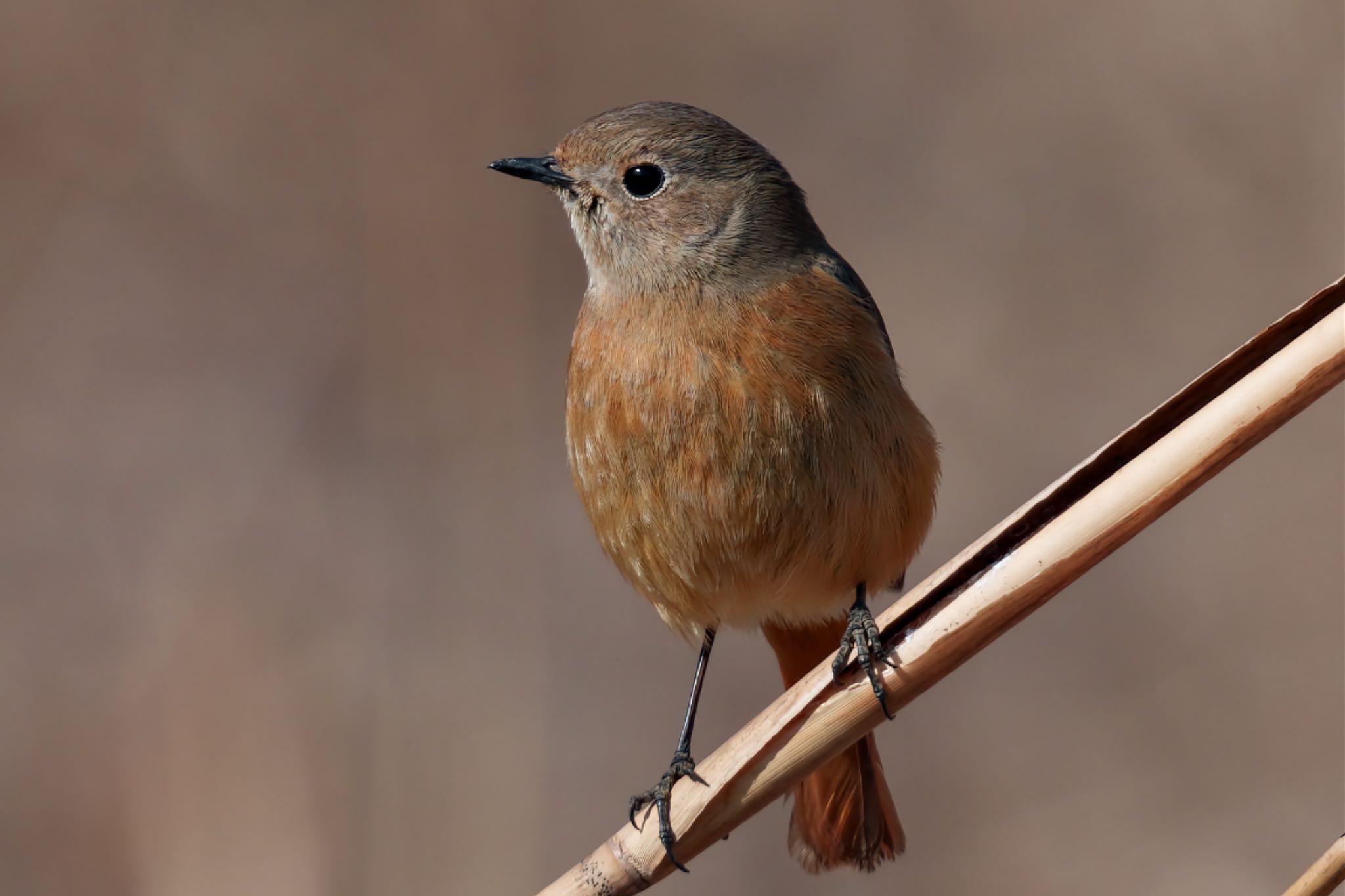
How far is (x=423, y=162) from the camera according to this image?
4719 mm

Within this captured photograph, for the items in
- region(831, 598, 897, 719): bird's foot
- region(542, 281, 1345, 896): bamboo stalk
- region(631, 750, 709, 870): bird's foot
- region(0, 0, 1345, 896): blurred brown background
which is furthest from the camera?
region(0, 0, 1345, 896): blurred brown background

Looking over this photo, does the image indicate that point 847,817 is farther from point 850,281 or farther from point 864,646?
point 850,281

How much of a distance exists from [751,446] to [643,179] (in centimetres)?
87

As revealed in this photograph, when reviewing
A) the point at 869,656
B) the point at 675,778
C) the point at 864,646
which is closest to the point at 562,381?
the point at 675,778

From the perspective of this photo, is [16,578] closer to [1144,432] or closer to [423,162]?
[423,162]

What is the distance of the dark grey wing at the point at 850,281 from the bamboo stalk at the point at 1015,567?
52.1 inches

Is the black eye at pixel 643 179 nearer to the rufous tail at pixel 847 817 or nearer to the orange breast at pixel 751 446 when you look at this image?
the orange breast at pixel 751 446

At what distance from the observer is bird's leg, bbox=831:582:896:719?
228 cm

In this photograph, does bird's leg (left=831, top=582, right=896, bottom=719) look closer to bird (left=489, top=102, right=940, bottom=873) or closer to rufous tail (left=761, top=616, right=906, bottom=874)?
bird (left=489, top=102, right=940, bottom=873)

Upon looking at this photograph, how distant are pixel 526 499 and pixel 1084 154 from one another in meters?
2.54

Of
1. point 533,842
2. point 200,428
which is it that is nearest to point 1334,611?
point 533,842

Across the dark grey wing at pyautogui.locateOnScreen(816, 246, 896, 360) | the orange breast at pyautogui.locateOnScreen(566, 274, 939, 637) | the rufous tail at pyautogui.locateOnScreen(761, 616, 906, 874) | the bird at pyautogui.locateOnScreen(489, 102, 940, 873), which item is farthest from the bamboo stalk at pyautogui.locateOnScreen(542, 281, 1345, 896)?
the dark grey wing at pyautogui.locateOnScreen(816, 246, 896, 360)

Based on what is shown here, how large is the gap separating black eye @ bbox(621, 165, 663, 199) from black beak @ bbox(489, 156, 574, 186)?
0.53 feet

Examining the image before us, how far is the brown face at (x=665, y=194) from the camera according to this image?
3.40 metres
